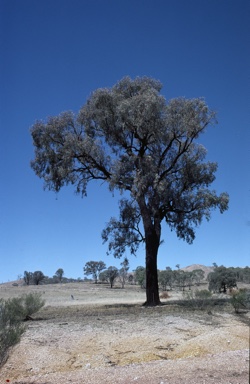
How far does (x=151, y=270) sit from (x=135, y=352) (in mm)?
11671

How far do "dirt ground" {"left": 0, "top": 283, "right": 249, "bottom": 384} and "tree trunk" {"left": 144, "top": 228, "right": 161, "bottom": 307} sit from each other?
281 inches

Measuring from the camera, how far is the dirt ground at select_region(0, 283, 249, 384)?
853 centimetres

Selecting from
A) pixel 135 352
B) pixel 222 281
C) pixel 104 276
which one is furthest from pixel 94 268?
pixel 135 352

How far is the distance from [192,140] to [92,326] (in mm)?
12979

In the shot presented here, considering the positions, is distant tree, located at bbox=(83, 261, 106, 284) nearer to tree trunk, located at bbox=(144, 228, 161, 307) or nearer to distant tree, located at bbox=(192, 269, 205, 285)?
distant tree, located at bbox=(192, 269, 205, 285)

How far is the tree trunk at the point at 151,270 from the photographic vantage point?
22.2 metres

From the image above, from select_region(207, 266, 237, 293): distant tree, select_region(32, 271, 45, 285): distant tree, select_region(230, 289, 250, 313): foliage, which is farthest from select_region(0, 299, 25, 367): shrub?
select_region(32, 271, 45, 285): distant tree

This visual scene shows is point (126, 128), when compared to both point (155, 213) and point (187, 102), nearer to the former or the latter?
point (187, 102)

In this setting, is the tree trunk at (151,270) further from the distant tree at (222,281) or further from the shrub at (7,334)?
the distant tree at (222,281)

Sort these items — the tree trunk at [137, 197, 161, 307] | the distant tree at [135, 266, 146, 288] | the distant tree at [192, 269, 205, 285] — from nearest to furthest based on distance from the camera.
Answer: the tree trunk at [137, 197, 161, 307]
the distant tree at [135, 266, 146, 288]
the distant tree at [192, 269, 205, 285]

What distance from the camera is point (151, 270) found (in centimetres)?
2242

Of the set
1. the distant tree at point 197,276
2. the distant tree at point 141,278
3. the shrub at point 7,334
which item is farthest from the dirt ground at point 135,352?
the distant tree at point 197,276

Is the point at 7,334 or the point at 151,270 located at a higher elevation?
the point at 151,270

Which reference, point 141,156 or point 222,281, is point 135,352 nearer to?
point 141,156
